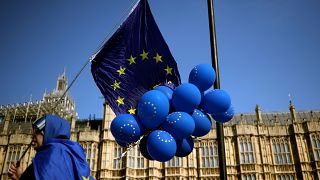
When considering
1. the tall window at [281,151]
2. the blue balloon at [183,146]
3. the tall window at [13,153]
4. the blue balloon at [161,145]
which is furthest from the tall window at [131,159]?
the blue balloon at [161,145]

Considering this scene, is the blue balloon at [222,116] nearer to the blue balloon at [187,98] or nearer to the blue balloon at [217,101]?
the blue balloon at [217,101]

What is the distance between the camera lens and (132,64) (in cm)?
951

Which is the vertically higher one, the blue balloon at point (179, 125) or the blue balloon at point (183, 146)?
the blue balloon at point (179, 125)

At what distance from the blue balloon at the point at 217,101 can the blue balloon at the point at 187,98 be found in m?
0.27

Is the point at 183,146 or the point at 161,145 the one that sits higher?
the point at 183,146

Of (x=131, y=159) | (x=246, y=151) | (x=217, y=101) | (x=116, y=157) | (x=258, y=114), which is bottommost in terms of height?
(x=217, y=101)

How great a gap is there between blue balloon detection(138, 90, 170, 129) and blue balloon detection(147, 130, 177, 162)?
355 millimetres

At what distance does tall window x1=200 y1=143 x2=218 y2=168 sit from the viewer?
107ft

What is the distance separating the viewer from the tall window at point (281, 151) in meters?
32.7

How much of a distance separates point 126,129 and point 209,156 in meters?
26.6

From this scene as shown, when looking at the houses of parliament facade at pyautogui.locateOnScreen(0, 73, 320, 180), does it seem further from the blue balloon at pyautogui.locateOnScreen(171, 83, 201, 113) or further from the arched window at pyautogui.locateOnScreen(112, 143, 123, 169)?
the blue balloon at pyautogui.locateOnScreen(171, 83, 201, 113)

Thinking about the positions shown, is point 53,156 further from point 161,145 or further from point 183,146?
→ point 183,146

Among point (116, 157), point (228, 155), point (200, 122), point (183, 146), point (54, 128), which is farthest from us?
point (228, 155)

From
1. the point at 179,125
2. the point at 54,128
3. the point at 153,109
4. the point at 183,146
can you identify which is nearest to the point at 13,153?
the point at 183,146
